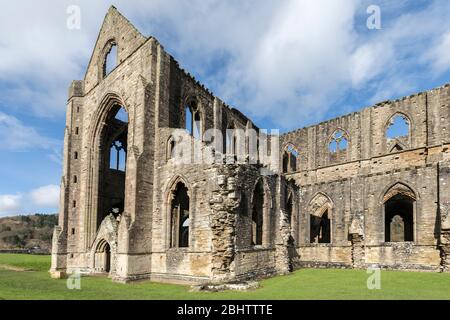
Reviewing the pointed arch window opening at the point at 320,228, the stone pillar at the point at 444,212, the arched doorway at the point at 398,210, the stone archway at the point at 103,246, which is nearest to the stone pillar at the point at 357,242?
the arched doorway at the point at 398,210

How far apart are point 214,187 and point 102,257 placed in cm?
942

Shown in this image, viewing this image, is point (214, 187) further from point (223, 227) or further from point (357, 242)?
point (357, 242)

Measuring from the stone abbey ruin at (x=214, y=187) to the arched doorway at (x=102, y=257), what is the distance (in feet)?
0.18

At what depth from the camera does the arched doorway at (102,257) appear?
64.2 ft

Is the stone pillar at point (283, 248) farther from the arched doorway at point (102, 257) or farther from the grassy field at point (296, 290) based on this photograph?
the arched doorway at point (102, 257)

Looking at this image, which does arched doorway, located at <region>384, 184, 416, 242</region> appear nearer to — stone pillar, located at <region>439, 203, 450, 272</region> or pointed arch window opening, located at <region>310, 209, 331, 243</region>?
stone pillar, located at <region>439, 203, 450, 272</region>

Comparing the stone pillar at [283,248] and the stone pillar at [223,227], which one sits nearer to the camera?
the stone pillar at [223,227]

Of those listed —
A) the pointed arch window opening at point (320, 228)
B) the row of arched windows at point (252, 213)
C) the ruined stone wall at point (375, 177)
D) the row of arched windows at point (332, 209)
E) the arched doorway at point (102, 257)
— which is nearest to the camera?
the row of arched windows at point (252, 213)

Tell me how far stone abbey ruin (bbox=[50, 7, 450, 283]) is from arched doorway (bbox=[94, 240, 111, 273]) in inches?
2.2

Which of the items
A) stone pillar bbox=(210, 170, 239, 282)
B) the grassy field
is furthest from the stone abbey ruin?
the grassy field

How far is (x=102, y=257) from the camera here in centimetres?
1981

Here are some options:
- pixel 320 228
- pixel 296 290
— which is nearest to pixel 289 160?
pixel 320 228
